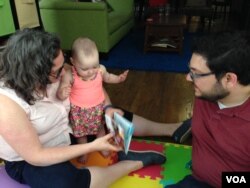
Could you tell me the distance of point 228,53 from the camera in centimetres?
112

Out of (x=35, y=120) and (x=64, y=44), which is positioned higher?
(x=35, y=120)

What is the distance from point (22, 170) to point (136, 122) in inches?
33.9

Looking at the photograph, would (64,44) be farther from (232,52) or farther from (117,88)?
(232,52)

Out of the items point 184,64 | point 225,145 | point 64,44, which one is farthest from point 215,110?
point 64,44

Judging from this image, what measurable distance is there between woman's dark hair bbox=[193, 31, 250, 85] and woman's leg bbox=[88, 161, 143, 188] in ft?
2.50

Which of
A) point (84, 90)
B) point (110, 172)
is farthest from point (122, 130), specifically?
point (84, 90)

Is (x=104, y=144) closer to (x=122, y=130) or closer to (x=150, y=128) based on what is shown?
(x=122, y=130)

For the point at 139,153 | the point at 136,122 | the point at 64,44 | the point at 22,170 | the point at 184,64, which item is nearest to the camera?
the point at 22,170

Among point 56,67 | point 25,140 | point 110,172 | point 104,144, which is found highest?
point 56,67

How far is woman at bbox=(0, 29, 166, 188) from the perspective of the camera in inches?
45.5

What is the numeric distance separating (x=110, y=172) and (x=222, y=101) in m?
0.71

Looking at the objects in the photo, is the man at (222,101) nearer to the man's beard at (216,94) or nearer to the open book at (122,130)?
the man's beard at (216,94)

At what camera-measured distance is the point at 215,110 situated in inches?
50.4

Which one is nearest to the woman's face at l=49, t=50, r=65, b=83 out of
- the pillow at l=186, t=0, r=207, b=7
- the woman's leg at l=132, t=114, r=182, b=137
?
the woman's leg at l=132, t=114, r=182, b=137
